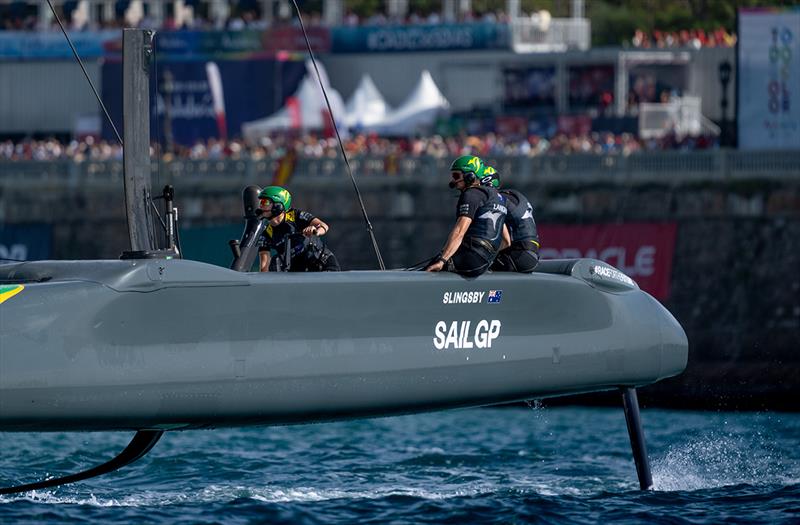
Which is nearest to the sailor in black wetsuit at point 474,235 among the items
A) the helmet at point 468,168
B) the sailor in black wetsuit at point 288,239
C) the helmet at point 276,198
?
the helmet at point 468,168

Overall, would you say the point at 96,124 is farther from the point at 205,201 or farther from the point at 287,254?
the point at 287,254

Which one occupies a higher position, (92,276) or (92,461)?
(92,276)

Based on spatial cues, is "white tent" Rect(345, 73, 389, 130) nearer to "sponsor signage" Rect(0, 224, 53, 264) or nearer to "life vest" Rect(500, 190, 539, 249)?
"sponsor signage" Rect(0, 224, 53, 264)

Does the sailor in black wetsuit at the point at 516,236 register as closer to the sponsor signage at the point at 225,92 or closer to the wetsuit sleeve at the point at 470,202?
the wetsuit sleeve at the point at 470,202

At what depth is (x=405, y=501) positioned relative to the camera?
14.8m

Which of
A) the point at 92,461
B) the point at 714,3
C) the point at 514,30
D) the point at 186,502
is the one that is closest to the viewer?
the point at 186,502

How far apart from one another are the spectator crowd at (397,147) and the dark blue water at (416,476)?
10672 mm

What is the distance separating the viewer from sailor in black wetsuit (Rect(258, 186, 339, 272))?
1404cm

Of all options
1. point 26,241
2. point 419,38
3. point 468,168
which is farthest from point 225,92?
point 468,168

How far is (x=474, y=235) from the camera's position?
13781 millimetres

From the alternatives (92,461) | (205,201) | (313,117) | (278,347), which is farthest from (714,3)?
(278,347)

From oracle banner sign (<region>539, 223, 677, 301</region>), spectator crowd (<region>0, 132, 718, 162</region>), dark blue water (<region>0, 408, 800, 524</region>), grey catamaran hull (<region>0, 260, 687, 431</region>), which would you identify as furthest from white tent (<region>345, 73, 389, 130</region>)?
grey catamaran hull (<region>0, 260, 687, 431</region>)

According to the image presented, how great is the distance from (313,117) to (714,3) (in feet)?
65.6

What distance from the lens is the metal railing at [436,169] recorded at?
3325 cm
